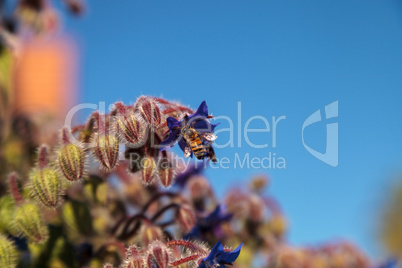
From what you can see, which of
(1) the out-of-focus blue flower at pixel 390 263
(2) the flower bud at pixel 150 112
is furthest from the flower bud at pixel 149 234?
(1) the out-of-focus blue flower at pixel 390 263

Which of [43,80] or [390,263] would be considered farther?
[43,80]

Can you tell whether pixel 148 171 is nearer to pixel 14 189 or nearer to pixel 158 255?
pixel 158 255

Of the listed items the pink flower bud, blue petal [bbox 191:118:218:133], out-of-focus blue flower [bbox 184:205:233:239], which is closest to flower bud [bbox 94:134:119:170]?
the pink flower bud

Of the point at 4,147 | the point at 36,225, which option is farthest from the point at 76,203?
the point at 4,147

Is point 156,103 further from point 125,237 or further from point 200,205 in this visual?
point 200,205

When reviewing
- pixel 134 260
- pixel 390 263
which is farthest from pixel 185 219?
pixel 390 263
